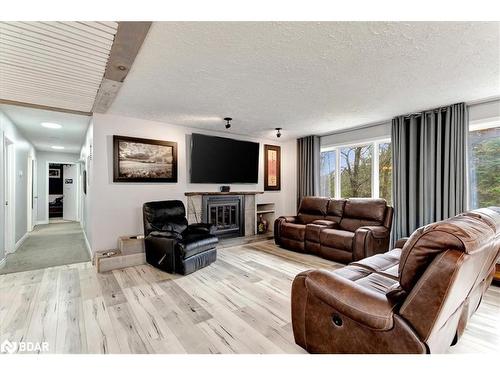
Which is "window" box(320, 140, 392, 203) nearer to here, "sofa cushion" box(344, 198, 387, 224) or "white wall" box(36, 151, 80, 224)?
"sofa cushion" box(344, 198, 387, 224)

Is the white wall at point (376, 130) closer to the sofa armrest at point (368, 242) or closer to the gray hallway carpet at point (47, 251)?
the sofa armrest at point (368, 242)

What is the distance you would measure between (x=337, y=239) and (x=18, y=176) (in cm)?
597

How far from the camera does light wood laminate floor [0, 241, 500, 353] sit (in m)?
1.74

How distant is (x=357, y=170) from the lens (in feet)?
15.7

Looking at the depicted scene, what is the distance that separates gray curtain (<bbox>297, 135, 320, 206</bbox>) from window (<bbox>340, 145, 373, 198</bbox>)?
0.53 meters

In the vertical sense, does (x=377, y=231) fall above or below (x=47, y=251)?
above

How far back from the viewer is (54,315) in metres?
2.12

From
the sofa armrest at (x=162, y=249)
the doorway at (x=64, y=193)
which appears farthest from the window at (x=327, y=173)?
the doorway at (x=64, y=193)

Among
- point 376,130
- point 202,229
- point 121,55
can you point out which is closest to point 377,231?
point 376,130

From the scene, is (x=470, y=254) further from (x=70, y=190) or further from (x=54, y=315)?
(x=70, y=190)

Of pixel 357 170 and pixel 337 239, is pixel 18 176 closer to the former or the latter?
pixel 337 239

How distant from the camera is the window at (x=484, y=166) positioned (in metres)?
3.16

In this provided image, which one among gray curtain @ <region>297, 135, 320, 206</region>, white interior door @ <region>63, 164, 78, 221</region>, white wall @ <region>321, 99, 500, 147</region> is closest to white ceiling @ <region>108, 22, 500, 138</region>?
white wall @ <region>321, 99, 500, 147</region>
